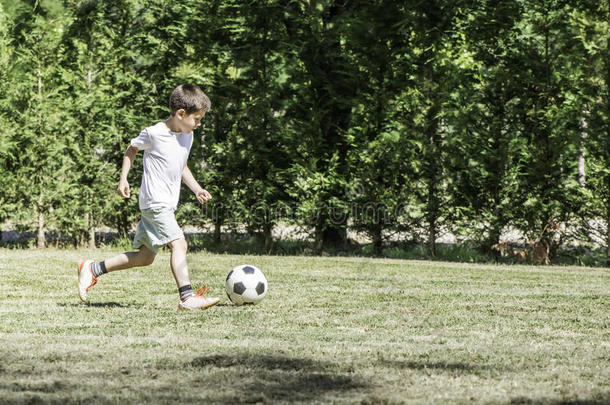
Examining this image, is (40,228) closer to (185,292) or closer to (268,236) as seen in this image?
(268,236)

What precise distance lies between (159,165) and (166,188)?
0.20 m

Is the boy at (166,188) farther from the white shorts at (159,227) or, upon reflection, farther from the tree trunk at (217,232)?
the tree trunk at (217,232)

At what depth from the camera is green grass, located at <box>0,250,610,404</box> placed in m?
3.67

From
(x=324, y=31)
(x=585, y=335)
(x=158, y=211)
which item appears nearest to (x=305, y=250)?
(x=324, y=31)

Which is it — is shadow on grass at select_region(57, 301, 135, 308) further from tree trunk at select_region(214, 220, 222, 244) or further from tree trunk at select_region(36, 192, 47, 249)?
tree trunk at select_region(36, 192, 47, 249)

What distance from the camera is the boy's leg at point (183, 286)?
6398mm

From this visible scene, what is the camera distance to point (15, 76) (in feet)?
43.7

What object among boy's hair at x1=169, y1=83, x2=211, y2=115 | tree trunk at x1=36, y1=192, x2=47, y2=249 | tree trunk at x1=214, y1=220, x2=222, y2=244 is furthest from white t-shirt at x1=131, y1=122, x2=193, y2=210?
tree trunk at x1=36, y1=192, x2=47, y2=249

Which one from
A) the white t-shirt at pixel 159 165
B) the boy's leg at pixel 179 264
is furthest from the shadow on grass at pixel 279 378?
the white t-shirt at pixel 159 165

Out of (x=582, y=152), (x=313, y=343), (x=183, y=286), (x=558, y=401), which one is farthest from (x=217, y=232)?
(x=558, y=401)

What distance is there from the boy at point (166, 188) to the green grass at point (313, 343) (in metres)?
0.25

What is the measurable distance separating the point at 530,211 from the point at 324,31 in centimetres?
443

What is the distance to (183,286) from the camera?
6430mm

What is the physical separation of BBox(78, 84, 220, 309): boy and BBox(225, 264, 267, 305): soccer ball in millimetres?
216
